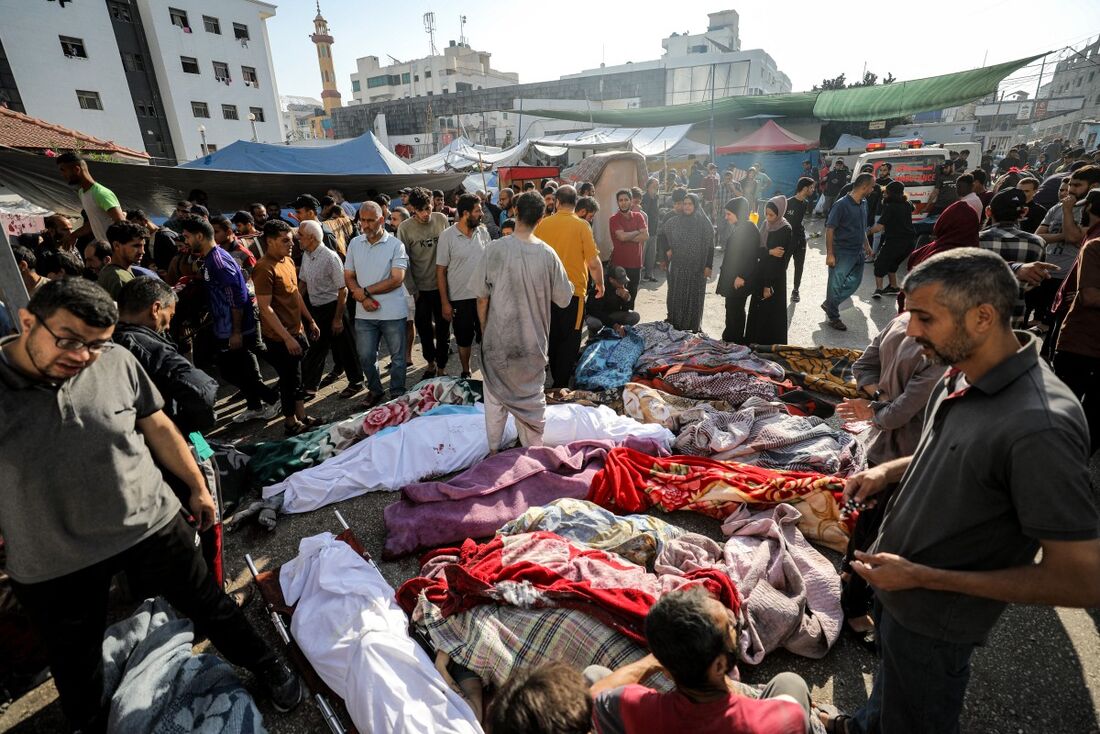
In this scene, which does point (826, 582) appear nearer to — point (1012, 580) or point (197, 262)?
point (1012, 580)

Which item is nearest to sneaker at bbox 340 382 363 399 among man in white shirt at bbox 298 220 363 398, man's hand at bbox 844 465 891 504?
man in white shirt at bbox 298 220 363 398

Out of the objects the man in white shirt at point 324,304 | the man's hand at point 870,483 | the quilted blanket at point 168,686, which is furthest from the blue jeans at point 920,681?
the man in white shirt at point 324,304

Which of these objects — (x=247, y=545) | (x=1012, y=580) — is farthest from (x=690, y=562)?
(x=247, y=545)

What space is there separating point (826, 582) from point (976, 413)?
5.40ft

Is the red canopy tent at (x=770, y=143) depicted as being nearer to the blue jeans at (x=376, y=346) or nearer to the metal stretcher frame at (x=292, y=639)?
the blue jeans at (x=376, y=346)

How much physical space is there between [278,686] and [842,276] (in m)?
7.27

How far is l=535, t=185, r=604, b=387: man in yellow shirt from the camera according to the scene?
4.93 m

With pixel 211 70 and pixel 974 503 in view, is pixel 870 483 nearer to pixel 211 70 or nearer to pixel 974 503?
pixel 974 503

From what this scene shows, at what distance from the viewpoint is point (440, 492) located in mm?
3385

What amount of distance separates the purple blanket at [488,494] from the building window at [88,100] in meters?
36.5

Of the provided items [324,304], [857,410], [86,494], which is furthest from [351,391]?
[857,410]

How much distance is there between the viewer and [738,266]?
599 cm

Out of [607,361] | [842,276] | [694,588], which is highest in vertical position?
[694,588]

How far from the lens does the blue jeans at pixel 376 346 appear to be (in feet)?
16.4
